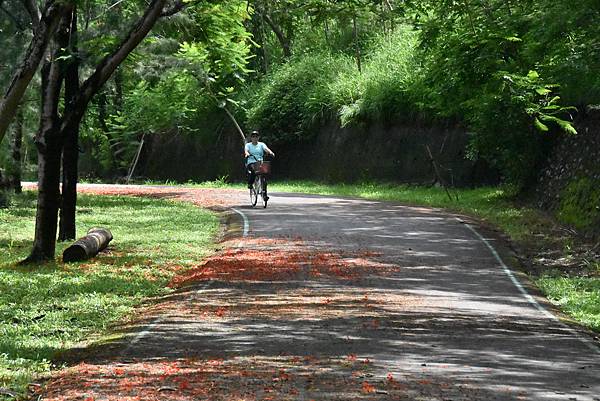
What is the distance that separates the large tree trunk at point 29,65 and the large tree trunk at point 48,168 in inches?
79.3

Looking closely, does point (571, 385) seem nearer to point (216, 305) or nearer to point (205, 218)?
point (216, 305)

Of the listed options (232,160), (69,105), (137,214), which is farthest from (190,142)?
(69,105)

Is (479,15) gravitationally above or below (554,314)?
above

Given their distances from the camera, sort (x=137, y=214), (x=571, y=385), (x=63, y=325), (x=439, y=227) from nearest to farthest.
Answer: (x=571, y=385)
(x=63, y=325)
(x=439, y=227)
(x=137, y=214)

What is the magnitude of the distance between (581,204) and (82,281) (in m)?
13.8

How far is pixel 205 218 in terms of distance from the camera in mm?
28844

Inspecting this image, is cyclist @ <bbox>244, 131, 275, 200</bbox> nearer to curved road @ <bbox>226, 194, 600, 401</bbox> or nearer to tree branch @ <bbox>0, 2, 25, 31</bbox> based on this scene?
curved road @ <bbox>226, 194, 600, 401</bbox>

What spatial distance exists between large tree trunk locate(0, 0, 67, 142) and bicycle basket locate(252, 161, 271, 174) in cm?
1396

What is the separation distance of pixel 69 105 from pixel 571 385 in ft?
38.9

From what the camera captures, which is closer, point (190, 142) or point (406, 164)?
point (406, 164)

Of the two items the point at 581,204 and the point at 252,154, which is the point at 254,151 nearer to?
the point at 252,154

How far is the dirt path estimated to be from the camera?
30.4ft

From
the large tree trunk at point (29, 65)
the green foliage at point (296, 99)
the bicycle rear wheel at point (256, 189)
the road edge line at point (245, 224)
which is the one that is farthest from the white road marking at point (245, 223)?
the green foliage at point (296, 99)

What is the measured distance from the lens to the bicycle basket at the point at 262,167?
101ft
